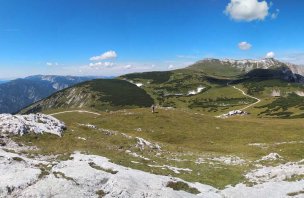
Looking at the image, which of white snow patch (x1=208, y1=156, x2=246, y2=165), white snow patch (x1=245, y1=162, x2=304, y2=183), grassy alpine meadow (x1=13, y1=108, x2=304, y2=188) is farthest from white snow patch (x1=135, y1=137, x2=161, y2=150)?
white snow patch (x1=245, y1=162, x2=304, y2=183)

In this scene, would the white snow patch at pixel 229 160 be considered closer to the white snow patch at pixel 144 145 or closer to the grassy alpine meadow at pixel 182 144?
the grassy alpine meadow at pixel 182 144

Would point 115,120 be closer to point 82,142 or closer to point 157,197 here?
point 82,142

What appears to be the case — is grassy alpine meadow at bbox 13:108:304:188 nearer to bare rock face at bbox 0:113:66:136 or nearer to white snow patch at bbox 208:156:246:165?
white snow patch at bbox 208:156:246:165

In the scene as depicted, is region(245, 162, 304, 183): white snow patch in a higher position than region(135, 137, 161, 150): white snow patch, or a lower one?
higher

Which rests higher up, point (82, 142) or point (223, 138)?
point (82, 142)

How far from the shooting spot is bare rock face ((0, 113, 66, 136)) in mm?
52662

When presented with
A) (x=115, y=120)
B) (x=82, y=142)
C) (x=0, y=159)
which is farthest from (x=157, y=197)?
(x=115, y=120)

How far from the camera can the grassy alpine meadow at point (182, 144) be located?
1700 inches

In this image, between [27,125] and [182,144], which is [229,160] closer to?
[182,144]

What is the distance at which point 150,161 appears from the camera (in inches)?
1811

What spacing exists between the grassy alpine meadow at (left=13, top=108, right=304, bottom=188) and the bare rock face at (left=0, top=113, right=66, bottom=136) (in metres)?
1.71

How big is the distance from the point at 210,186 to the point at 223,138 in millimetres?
57635

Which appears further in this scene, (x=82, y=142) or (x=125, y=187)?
(x=82, y=142)

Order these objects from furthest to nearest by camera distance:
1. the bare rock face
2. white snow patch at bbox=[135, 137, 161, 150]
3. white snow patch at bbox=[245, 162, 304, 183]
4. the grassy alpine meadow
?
white snow patch at bbox=[135, 137, 161, 150] → the bare rock face → the grassy alpine meadow → white snow patch at bbox=[245, 162, 304, 183]
